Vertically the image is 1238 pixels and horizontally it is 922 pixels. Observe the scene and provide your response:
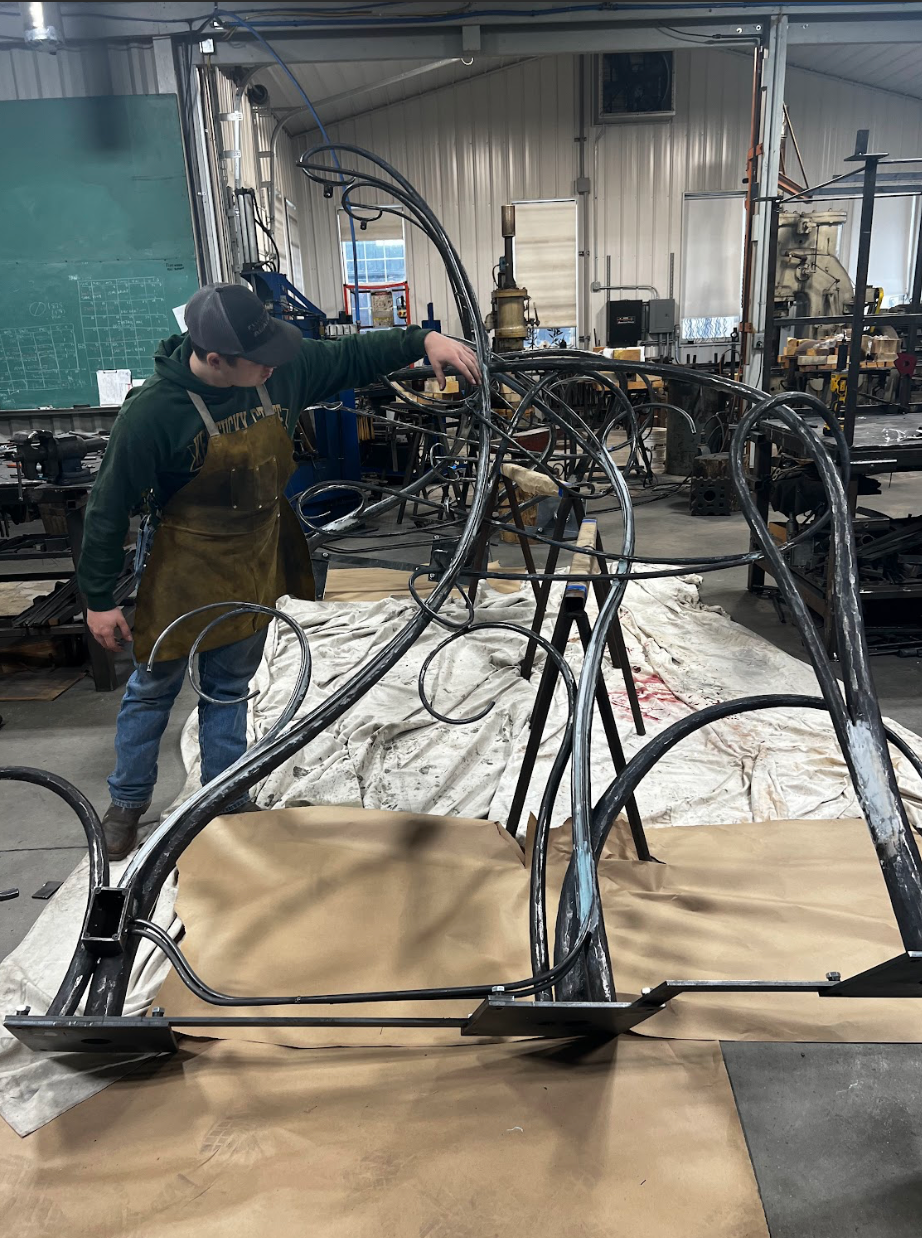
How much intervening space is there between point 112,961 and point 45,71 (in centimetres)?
514

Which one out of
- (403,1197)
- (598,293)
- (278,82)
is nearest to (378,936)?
(403,1197)

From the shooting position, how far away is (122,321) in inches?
179

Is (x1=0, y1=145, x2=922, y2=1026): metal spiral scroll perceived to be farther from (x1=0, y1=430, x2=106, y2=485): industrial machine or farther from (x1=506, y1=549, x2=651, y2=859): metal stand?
(x1=0, y1=430, x2=106, y2=485): industrial machine

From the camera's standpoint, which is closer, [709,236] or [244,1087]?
[244,1087]

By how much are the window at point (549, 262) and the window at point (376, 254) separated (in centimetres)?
124

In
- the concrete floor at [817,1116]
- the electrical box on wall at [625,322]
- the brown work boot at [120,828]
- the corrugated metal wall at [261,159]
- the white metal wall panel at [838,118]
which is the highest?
the white metal wall panel at [838,118]

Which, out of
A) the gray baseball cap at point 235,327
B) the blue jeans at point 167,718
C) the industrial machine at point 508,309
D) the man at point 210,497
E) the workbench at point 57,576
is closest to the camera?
the gray baseball cap at point 235,327

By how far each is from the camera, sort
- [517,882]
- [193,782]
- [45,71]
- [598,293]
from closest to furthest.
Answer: [517,882] < [193,782] < [45,71] < [598,293]

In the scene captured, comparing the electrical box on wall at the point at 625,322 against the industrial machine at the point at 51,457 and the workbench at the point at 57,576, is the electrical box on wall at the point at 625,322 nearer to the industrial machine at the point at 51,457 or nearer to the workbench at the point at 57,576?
the workbench at the point at 57,576

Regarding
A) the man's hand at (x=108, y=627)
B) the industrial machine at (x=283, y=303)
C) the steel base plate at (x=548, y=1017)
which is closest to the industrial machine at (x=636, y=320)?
the industrial machine at (x=283, y=303)

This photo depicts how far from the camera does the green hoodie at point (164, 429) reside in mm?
1561

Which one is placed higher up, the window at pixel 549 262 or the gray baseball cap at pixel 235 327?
the window at pixel 549 262

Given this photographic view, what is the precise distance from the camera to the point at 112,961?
3.04 ft

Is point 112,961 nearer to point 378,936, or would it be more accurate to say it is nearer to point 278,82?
point 378,936
